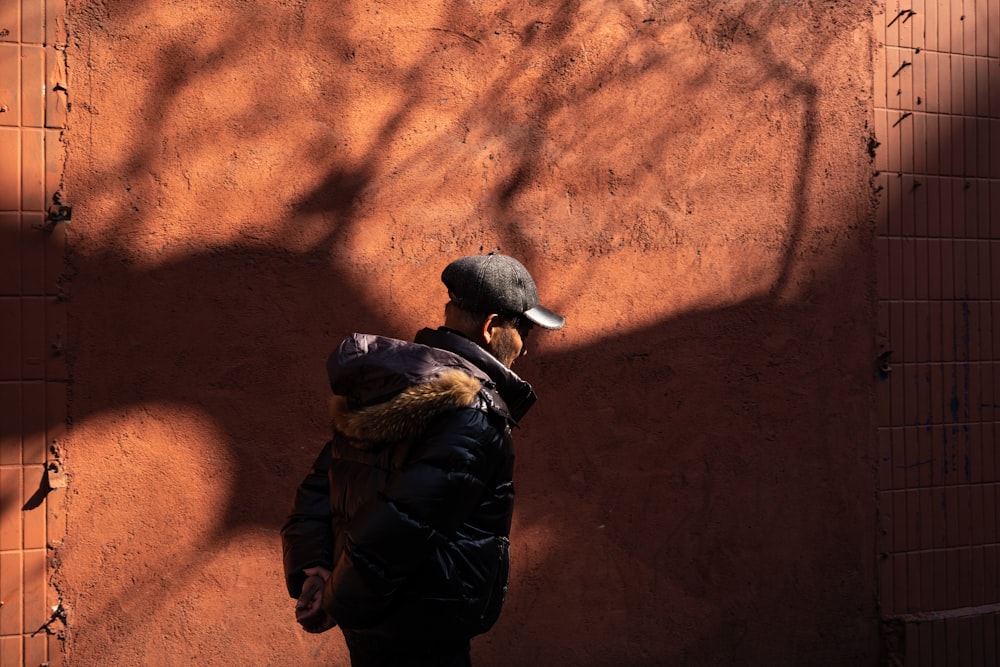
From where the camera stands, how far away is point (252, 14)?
3832mm

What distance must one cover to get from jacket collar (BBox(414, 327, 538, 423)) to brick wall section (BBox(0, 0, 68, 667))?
6.49 feet

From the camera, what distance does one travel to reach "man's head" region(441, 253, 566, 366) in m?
2.46

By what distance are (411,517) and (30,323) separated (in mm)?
2300

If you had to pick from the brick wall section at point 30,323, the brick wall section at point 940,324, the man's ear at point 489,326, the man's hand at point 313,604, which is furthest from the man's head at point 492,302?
the brick wall section at point 940,324

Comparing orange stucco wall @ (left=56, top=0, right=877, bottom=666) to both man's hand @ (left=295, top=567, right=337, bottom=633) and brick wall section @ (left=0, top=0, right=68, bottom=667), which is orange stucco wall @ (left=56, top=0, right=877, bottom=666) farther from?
man's hand @ (left=295, top=567, right=337, bottom=633)

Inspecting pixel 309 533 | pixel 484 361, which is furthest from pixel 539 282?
pixel 309 533

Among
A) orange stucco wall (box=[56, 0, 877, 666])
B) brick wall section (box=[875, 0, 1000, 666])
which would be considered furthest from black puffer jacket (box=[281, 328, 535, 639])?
brick wall section (box=[875, 0, 1000, 666])

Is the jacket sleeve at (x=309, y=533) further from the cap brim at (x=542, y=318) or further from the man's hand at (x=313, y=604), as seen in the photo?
the cap brim at (x=542, y=318)

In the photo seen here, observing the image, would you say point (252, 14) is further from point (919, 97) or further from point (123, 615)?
point (919, 97)

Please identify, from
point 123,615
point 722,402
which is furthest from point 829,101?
point 123,615

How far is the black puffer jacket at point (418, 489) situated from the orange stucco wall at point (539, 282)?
60.8 inches

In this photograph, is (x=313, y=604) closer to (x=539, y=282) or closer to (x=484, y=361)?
(x=484, y=361)

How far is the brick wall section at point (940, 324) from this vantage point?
4633mm

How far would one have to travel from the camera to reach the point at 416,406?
2.18 metres
